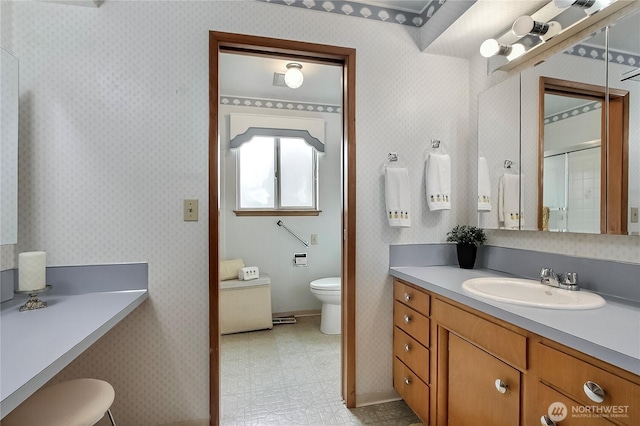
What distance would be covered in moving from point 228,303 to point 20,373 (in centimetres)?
227

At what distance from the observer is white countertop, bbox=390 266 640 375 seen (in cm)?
77

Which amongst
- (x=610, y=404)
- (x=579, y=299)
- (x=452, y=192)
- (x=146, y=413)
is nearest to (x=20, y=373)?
(x=146, y=413)

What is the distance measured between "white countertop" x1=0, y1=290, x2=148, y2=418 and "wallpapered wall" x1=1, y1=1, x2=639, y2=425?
23cm

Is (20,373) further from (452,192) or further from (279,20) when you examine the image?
(452,192)

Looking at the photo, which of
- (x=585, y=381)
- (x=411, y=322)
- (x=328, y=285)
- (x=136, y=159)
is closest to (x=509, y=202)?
(x=411, y=322)

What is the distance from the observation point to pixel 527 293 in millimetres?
1465

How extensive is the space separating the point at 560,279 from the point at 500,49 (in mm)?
1250

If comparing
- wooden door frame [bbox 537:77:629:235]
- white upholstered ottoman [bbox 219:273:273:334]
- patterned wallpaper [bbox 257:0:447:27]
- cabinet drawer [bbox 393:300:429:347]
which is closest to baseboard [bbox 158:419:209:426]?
cabinet drawer [bbox 393:300:429:347]

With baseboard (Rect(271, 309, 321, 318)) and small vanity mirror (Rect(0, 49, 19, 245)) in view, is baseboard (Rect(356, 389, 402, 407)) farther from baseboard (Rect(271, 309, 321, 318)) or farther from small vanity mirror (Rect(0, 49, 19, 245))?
small vanity mirror (Rect(0, 49, 19, 245))

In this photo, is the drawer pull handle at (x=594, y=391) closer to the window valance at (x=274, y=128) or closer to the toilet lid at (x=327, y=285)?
the toilet lid at (x=327, y=285)

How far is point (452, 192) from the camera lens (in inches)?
81.6

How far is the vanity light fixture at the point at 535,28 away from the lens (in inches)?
59.2

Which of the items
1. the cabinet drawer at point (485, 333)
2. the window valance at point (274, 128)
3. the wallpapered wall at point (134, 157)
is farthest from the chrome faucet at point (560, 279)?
the window valance at point (274, 128)

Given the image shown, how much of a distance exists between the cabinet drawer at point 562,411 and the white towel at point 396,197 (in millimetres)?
1044
